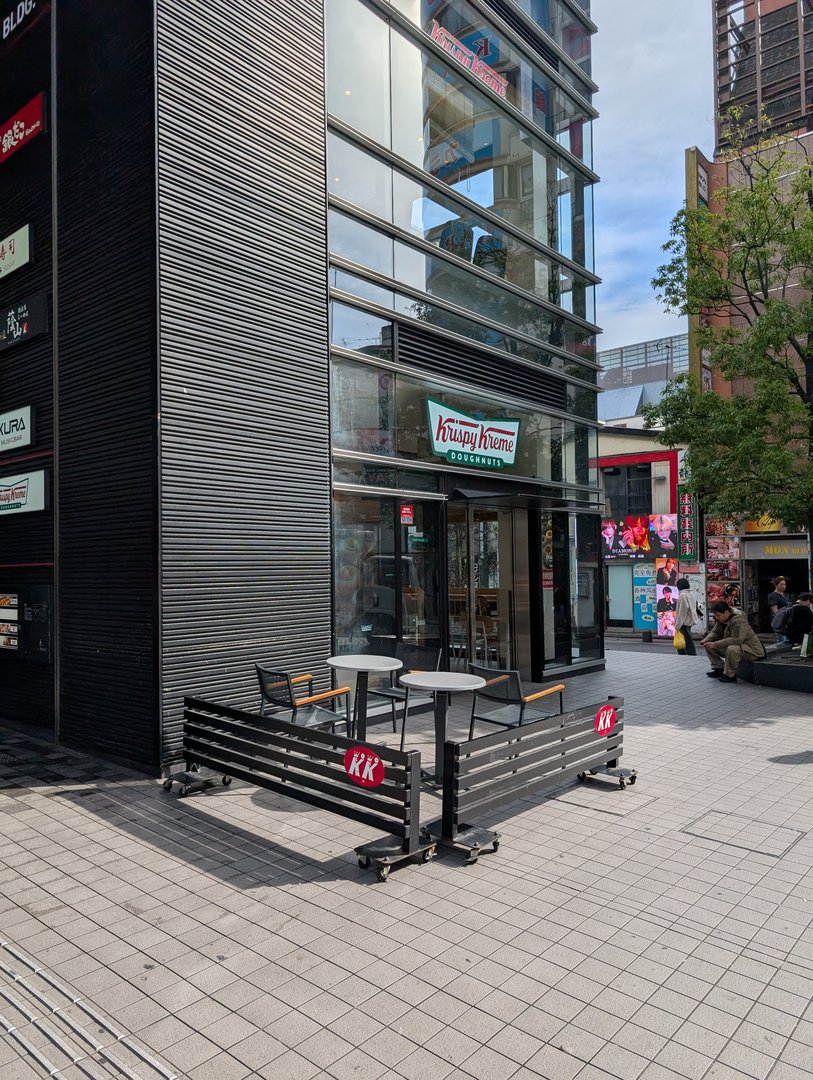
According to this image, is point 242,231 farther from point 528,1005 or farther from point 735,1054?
point 735,1054

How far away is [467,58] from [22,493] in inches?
372

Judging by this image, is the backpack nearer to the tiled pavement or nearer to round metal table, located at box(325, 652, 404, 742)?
the tiled pavement

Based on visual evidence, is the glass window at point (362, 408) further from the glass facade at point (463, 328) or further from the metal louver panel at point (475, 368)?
the metal louver panel at point (475, 368)

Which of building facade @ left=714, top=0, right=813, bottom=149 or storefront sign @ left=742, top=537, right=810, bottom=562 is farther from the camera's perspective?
building facade @ left=714, top=0, right=813, bottom=149

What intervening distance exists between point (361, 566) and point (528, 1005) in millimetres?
6323

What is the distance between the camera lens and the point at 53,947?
3.90 metres

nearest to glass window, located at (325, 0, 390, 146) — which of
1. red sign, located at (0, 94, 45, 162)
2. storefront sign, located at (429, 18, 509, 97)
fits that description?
storefront sign, located at (429, 18, 509, 97)

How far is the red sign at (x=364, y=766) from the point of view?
4844mm

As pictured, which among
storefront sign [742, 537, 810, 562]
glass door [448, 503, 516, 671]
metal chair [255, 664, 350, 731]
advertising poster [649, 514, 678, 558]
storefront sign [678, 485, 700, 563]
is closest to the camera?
metal chair [255, 664, 350, 731]

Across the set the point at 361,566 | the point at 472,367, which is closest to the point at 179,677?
the point at 361,566

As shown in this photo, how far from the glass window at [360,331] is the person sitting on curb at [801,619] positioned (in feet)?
29.3

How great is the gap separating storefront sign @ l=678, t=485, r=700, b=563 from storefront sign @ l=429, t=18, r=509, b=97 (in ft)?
64.6

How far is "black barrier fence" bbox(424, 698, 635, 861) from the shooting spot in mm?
5051

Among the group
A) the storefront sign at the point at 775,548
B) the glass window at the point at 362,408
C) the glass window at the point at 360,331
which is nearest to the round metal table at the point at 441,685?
the glass window at the point at 362,408
